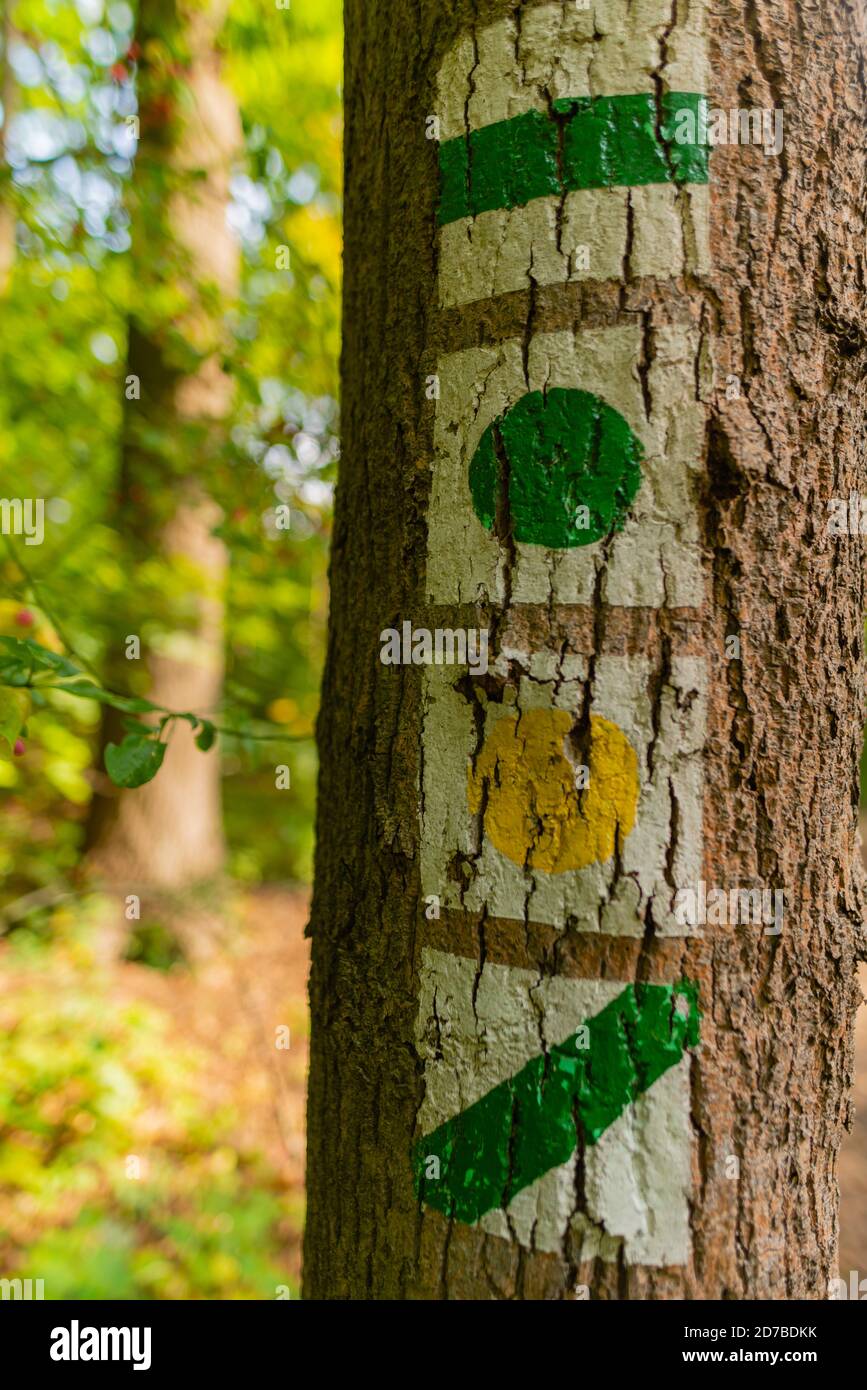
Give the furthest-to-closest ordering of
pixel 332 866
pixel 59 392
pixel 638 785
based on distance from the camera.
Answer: pixel 59 392 < pixel 332 866 < pixel 638 785

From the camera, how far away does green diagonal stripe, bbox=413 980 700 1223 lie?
900 millimetres

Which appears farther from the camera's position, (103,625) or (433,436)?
(103,625)

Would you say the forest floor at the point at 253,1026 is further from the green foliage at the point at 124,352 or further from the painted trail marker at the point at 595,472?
the painted trail marker at the point at 595,472

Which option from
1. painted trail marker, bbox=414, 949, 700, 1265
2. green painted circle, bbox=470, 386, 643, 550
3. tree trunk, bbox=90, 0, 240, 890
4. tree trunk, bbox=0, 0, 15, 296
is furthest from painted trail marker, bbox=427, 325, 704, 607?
tree trunk, bbox=0, 0, 15, 296

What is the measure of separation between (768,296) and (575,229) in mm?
237

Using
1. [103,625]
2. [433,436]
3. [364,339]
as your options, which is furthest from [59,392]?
[433,436]

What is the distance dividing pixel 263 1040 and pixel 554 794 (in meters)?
4.33

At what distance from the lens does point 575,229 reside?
944mm

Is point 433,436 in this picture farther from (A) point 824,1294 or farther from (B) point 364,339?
(A) point 824,1294

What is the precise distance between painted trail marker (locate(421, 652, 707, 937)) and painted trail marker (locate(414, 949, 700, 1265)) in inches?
3.5

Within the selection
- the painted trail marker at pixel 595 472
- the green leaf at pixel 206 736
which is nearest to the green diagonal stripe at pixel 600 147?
the painted trail marker at pixel 595 472

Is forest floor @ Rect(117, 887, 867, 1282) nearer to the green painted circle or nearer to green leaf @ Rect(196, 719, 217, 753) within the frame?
green leaf @ Rect(196, 719, 217, 753)

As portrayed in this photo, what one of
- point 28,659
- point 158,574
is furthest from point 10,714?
point 158,574

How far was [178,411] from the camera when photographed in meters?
4.46
